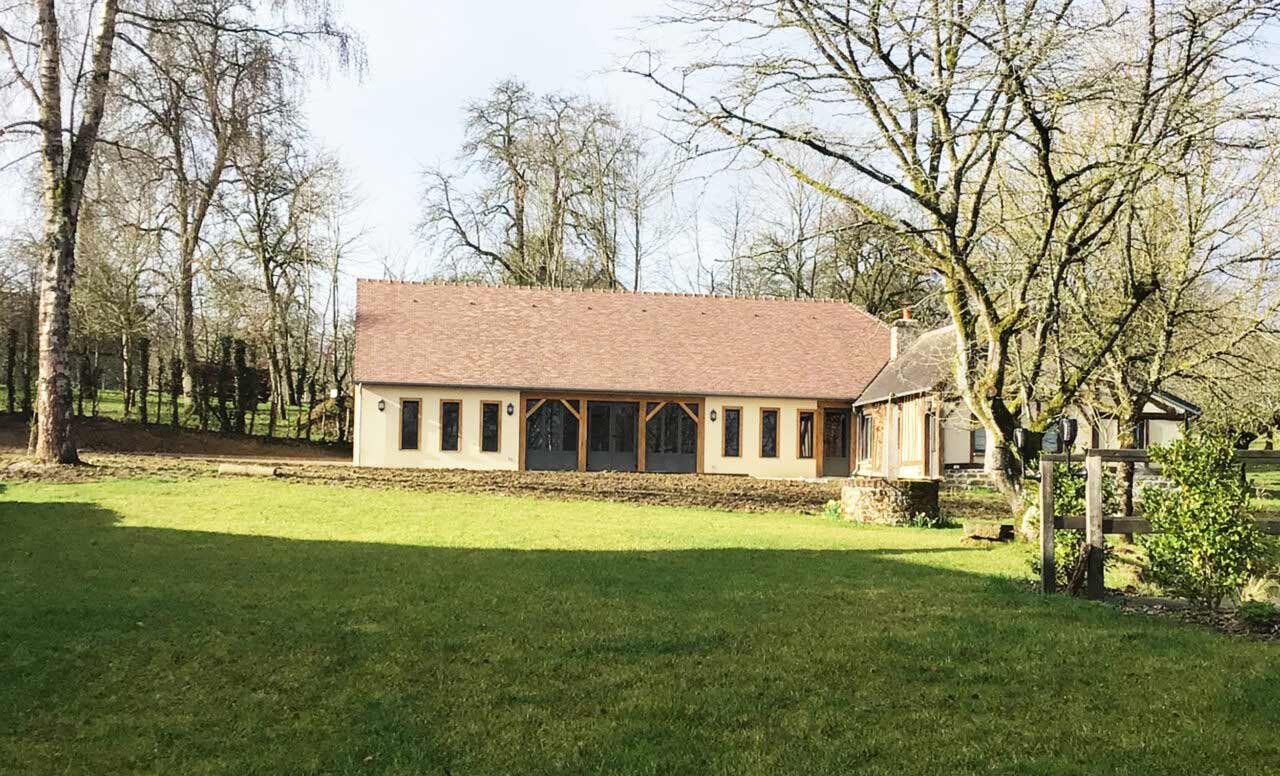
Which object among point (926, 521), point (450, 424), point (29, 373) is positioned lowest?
point (926, 521)

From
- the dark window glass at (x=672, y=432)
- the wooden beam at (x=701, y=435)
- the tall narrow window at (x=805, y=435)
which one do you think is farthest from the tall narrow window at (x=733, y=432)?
the tall narrow window at (x=805, y=435)

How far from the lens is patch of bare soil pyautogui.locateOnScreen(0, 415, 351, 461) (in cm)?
2600

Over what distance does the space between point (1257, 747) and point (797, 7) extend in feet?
27.3

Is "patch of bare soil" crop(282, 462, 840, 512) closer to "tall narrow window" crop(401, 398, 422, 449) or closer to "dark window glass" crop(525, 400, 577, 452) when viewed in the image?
"tall narrow window" crop(401, 398, 422, 449)

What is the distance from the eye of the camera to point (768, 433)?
29656 millimetres

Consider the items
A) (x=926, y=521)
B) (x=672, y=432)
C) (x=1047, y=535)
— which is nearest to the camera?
(x=1047, y=535)

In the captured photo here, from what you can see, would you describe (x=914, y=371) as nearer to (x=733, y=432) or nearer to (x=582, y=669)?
(x=733, y=432)

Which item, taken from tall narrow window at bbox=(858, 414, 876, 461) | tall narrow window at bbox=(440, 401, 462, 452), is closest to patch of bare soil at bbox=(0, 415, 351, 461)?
tall narrow window at bbox=(440, 401, 462, 452)

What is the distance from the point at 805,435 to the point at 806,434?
0.14 feet

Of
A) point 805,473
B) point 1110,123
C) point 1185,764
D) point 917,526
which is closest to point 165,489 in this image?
point 917,526

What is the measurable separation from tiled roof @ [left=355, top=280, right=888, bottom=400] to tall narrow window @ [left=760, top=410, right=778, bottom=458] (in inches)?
28.0

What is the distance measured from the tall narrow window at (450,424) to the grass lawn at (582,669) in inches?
682

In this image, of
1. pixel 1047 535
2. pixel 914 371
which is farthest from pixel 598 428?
pixel 1047 535

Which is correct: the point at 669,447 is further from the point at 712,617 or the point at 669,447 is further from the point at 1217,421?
the point at 712,617
